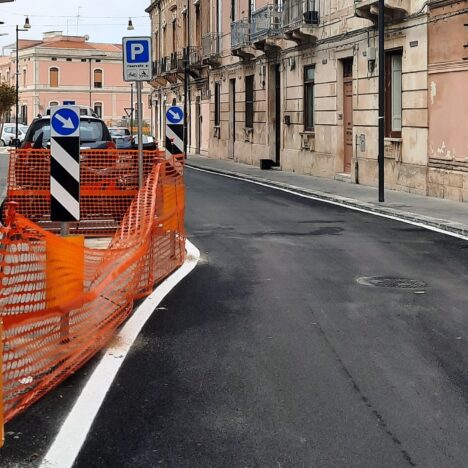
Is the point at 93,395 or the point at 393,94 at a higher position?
the point at 393,94

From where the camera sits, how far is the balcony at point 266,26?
3166 cm

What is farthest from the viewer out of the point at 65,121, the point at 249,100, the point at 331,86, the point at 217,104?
the point at 217,104

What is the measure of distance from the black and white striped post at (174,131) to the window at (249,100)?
23.3 meters

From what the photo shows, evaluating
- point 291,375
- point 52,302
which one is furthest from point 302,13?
point 291,375

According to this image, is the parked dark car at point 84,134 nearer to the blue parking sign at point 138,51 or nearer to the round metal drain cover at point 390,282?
the blue parking sign at point 138,51

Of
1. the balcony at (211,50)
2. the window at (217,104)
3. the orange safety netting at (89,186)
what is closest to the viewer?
the orange safety netting at (89,186)

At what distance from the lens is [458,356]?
20.9 ft

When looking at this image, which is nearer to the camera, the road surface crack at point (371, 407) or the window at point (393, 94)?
the road surface crack at point (371, 407)

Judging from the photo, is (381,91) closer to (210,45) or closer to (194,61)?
(210,45)

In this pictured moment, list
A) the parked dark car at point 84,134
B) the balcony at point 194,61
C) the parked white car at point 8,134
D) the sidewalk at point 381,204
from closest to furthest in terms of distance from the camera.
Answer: the sidewalk at point 381,204, the parked dark car at point 84,134, the balcony at point 194,61, the parked white car at point 8,134

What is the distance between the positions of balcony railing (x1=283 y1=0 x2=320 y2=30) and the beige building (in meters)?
0.04

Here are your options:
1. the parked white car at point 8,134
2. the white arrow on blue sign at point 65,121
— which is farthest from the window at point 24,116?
the white arrow on blue sign at point 65,121

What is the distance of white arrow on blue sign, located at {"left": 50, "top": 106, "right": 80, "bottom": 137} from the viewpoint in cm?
731

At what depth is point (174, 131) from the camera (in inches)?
530
